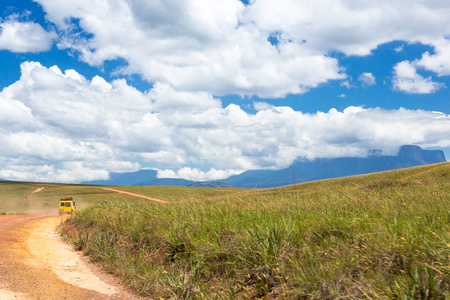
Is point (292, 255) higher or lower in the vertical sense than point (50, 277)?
higher

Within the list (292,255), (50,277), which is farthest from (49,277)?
(292,255)

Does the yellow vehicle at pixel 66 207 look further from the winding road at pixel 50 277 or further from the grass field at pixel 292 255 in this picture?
the grass field at pixel 292 255

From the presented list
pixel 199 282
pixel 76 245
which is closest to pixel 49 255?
pixel 76 245

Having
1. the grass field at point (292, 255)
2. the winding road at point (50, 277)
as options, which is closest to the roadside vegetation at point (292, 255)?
the grass field at point (292, 255)

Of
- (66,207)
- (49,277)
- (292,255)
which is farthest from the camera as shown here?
(66,207)

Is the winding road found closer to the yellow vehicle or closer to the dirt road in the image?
the dirt road

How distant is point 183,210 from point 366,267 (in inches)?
304

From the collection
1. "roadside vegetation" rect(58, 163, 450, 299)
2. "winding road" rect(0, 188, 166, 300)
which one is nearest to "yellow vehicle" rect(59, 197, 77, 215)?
"winding road" rect(0, 188, 166, 300)

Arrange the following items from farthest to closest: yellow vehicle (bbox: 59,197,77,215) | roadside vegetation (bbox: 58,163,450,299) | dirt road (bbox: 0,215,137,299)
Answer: yellow vehicle (bbox: 59,197,77,215), dirt road (bbox: 0,215,137,299), roadside vegetation (bbox: 58,163,450,299)

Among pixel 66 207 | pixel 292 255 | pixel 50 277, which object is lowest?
pixel 50 277

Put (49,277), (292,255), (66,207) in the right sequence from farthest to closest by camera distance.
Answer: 1. (66,207)
2. (49,277)
3. (292,255)

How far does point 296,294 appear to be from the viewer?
533 cm

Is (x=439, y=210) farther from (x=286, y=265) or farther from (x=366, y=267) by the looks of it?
(x=286, y=265)

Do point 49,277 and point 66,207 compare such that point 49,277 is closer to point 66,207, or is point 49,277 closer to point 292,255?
point 292,255
